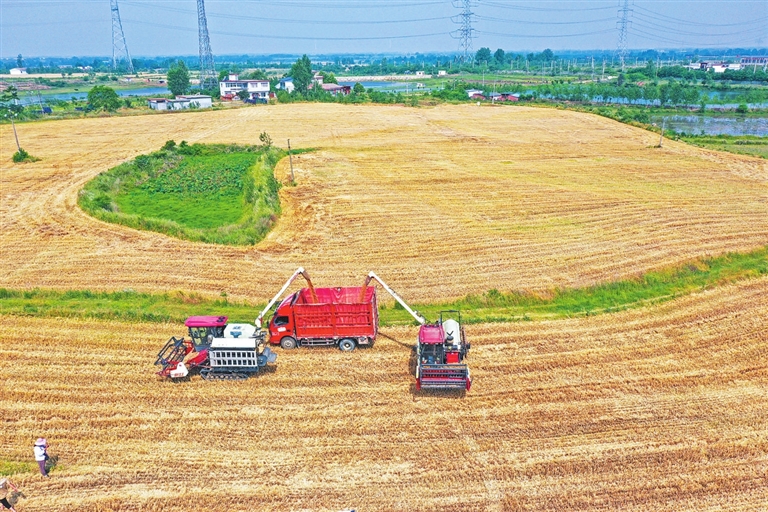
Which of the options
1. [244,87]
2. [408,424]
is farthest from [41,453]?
[244,87]

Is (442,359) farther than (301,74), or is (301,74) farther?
(301,74)

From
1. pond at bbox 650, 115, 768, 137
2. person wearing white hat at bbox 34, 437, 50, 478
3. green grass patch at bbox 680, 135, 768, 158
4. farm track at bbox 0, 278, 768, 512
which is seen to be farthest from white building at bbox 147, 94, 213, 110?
person wearing white hat at bbox 34, 437, 50, 478

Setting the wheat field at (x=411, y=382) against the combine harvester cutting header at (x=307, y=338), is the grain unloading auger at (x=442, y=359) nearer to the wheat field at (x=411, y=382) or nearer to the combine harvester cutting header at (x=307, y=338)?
the combine harvester cutting header at (x=307, y=338)

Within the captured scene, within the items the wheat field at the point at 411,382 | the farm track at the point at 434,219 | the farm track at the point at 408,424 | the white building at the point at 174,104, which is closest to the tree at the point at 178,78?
the white building at the point at 174,104

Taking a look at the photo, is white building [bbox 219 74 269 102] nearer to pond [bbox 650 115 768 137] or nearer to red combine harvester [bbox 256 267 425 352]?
pond [bbox 650 115 768 137]

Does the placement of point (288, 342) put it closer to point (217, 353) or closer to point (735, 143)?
point (217, 353)
